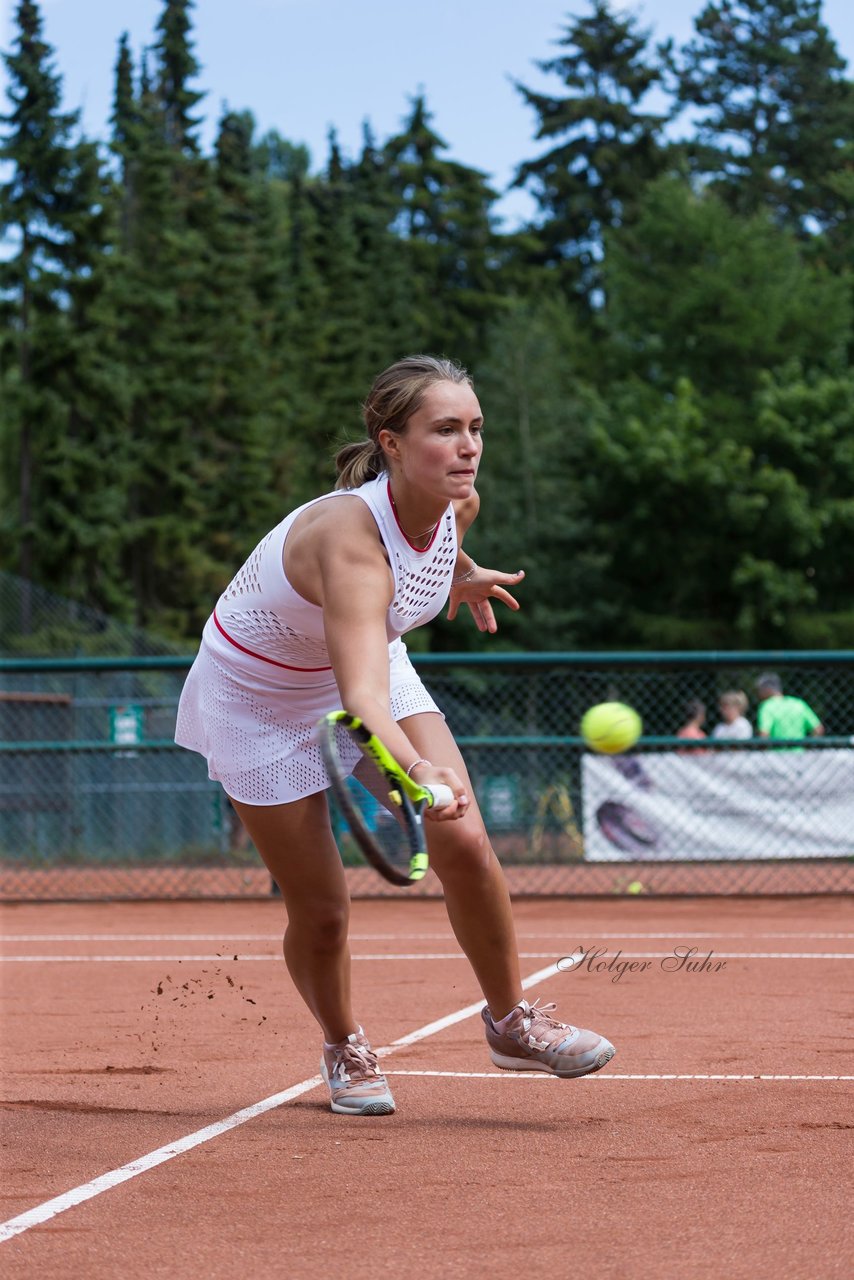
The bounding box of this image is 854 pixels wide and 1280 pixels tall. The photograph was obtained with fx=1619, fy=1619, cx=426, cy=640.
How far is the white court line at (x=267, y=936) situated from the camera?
874 cm

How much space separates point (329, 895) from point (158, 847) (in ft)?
28.8

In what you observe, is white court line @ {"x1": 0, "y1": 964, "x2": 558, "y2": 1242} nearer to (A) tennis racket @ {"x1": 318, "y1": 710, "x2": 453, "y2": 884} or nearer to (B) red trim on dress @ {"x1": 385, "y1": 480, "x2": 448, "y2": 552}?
(A) tennis racket @ {"x1": 318, "y1": 710, "x2": 453, "y2": 884}

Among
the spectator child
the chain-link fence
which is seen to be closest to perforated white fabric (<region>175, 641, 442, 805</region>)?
the chain-link fence

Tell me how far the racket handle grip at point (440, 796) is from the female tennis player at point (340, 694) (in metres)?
0.41

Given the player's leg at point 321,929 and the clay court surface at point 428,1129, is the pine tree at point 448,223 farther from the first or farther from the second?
the player's leg at point 321,929

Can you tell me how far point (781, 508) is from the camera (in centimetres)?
3425

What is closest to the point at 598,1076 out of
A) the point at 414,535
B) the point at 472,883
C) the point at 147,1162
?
the point at 472,883

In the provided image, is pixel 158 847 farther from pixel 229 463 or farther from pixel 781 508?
pixel 781 508

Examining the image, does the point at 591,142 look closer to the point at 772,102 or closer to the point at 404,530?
the point at 772,102

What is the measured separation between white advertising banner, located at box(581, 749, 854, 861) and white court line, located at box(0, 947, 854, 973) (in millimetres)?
3701

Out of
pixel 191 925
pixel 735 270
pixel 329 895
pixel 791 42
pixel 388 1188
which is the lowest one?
pixel 191 925

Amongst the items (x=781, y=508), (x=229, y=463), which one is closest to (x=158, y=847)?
(x=229, y=463)

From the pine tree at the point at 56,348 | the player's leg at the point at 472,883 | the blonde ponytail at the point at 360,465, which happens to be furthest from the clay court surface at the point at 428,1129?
the pine tree at the point at 56,348

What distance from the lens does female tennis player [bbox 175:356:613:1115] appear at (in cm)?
374
